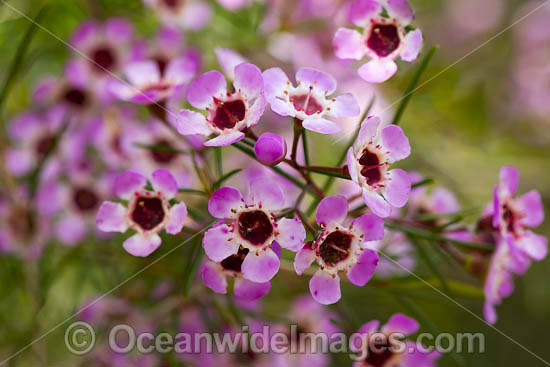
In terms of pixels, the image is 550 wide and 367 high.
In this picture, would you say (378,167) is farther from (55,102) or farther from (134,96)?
(55,102)

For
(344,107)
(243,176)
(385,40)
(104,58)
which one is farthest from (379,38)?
(104,58)

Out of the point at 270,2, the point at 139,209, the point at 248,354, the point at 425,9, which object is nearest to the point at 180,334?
the point at 248,354

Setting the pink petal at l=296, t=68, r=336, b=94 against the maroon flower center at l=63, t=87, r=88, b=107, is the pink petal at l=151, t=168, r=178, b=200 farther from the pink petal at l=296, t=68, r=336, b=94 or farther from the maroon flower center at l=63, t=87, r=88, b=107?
the maroon flower center at l=63, t=87, r=88, b=107

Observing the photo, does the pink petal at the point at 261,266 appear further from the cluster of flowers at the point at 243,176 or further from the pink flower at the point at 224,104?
the pink flower at the point at 224,104

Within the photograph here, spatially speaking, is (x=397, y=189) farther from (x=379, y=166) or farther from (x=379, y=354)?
(x=379, y=354)

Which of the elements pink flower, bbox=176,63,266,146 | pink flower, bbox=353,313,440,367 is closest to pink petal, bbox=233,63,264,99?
pink flower, bbox=176,63,266,146

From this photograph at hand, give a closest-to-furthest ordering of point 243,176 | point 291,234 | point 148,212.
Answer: point 291,234 < point 148,212 < point 243,176
